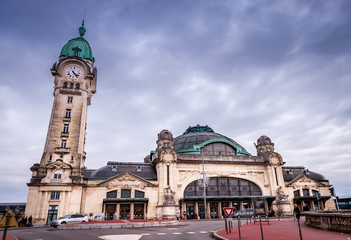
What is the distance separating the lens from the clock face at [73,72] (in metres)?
52.2

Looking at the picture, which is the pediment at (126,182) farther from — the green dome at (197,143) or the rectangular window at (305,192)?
the rectangular window at (305,192)

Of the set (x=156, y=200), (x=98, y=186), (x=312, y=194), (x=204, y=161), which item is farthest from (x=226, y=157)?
(x=98, y=186)

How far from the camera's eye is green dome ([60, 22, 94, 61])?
5412 cm

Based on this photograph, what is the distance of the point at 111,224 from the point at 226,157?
103 ft

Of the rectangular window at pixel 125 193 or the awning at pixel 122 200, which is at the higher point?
Result: the rectangular window at pixel 125 193

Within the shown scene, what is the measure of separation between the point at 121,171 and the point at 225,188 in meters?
21.6

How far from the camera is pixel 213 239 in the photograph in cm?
1609

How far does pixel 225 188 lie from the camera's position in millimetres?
49750

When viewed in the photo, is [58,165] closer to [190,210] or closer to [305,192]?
[190,210]

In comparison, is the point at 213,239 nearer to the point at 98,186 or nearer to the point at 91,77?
the point at 98,186

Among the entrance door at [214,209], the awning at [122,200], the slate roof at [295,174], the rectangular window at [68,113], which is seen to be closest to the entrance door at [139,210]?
the awning at [122,200]

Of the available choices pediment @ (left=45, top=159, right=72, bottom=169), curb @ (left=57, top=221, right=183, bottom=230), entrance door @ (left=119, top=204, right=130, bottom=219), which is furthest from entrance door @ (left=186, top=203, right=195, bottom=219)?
pediment @ (left=45, top=159, right=72, bottom=169)

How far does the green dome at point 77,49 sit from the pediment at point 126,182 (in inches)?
1132

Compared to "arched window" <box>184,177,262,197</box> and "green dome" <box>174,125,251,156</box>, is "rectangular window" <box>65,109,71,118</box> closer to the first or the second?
"green dome" <box>174,125,251,156</box>
